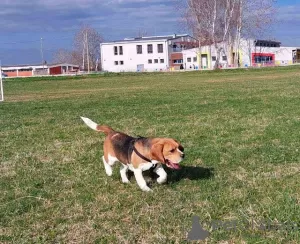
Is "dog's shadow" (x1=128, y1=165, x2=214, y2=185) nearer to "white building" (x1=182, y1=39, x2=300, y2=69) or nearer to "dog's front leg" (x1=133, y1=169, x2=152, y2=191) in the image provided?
"dog's front leg" (x1=133, y1=169, x2=152, y2=191)

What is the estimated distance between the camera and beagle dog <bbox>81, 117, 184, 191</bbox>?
17.0 feet

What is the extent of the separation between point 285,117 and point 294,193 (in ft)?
21.8

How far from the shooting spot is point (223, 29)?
2618 inches

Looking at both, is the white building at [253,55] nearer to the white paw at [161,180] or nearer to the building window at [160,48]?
the building window at [160,48]

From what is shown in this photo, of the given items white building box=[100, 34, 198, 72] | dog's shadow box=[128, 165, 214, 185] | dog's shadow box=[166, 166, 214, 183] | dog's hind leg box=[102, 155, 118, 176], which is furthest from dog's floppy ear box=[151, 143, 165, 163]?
white building box=[100, 34, 198, 72]

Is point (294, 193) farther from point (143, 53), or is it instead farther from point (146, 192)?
point (143, 53)

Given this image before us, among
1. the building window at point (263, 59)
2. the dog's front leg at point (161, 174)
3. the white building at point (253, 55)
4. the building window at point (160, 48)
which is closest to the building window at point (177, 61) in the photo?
the white building at point (253, 55)

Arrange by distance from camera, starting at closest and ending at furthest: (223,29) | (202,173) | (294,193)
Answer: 1. (294,193)
2. (202,173)
3. (223,29)

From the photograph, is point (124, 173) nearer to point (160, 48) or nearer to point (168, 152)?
point (168, 152)

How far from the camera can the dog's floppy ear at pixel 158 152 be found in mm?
5203

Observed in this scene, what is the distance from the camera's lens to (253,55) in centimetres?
8881

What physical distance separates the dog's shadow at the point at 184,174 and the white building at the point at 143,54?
86.6 meters

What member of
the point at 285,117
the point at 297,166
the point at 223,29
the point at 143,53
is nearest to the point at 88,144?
the point at 297,166

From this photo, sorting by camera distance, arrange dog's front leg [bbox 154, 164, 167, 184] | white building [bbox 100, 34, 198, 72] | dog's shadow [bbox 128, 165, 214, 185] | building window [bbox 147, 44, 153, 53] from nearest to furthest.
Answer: dog's front leg [bbox 154, 164, 167, 184] < dog's shadow [bbox 128, 165, 214, 185] < white building [bbox 100, 34, 198, 72] < building window [bbox 147, 44, 153, 53]
